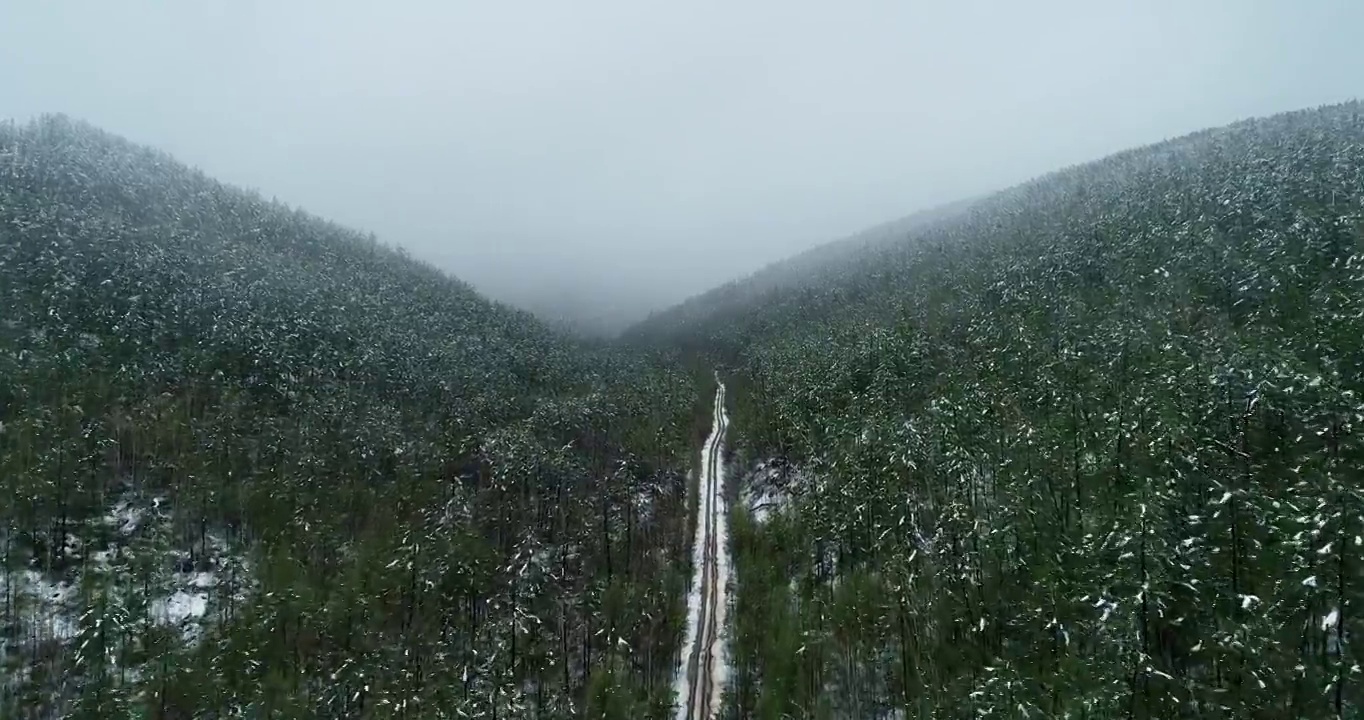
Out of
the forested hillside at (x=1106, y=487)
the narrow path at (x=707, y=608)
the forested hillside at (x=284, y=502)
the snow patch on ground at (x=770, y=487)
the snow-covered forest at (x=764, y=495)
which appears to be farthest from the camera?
the snow patch on ground at (x=770, y=487)

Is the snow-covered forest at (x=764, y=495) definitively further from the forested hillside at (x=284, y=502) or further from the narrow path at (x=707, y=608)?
the narrow path at (x=707, y=608)

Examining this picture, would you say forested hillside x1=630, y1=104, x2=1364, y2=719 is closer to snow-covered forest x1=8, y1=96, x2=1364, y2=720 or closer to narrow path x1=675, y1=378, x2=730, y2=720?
snow-covered forest x1=8, y1=96, x2=1364, y2=720

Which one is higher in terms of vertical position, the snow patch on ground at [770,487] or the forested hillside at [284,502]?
the forested hillside at [284,502]

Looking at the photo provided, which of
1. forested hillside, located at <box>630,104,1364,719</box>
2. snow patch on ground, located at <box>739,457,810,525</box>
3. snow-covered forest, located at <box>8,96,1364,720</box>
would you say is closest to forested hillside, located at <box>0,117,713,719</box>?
snow-covered forest, located at <box>8,96,1364,720</box>

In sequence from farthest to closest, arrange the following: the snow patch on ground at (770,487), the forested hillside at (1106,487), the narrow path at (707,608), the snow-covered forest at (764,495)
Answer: the snow patch on ground at (770,487)
the narrow path at (707,608)
the snow-covered forest at (764,495)
the forested hillside at (1106,487)

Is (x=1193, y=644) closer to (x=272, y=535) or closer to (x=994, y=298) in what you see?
(x=994, y=298)

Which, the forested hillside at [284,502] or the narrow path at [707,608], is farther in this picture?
the narrow path at [707,608]

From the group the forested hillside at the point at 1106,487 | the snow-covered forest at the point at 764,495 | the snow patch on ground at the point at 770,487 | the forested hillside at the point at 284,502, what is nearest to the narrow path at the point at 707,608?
the snow-covered forest at the point at 764,495

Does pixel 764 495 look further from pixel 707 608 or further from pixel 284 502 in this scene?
pixel 284 502
